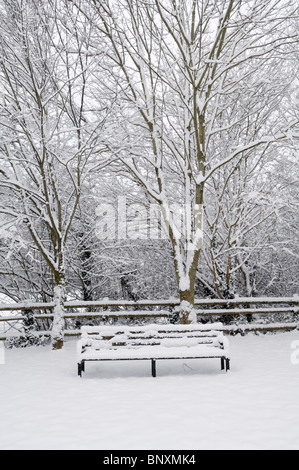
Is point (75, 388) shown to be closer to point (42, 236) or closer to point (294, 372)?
point (294, 372)

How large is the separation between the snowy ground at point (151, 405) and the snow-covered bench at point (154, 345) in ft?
1.14

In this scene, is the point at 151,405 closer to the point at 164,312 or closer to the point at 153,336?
the point at 153,336

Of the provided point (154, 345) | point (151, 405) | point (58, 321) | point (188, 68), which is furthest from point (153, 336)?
point (188, 68)

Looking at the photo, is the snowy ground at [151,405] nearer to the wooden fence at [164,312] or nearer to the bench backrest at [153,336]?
the bench backrest at [153,336]

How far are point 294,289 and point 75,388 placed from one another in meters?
11.3

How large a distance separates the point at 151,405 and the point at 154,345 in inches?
94.9

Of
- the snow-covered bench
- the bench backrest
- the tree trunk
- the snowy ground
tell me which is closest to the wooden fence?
the tree trunk

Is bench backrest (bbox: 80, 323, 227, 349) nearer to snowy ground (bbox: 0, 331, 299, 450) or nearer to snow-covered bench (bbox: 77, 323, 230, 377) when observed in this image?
snow-covered bench (bbox: 77, 323, 230, 377)

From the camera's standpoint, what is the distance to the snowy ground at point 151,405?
3945 millimetres

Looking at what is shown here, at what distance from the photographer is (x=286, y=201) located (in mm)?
9750

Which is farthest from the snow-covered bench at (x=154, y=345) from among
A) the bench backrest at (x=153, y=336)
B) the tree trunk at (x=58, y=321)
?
the tree trunk at (x=58, y=321)

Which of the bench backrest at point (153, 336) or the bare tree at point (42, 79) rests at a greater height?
the bare tree at point (42, 79)

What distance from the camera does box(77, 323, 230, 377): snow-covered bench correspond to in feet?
22.5
